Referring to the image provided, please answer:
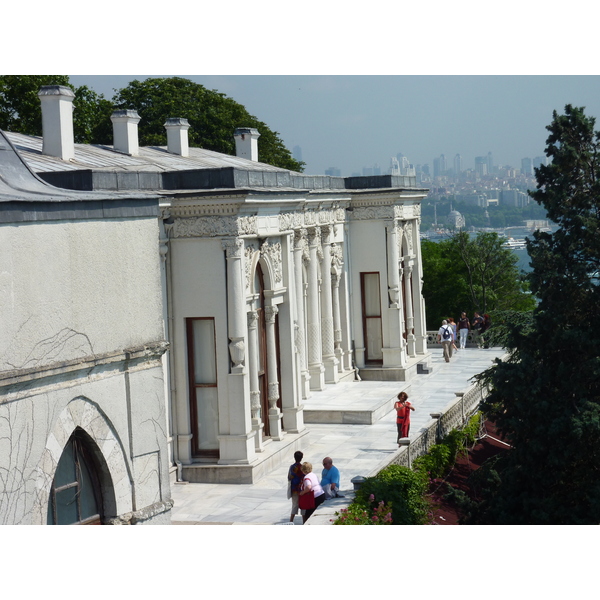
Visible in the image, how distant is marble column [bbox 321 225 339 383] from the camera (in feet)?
107

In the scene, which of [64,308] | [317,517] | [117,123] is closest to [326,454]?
[317,517]

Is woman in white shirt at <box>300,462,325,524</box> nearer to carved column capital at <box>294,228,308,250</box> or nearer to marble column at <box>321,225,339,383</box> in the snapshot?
carved column capital at <box>294,228,308,250</box>

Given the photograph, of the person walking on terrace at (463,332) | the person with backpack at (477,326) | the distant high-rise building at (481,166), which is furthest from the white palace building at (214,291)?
the distant high-rise building at (481,166)

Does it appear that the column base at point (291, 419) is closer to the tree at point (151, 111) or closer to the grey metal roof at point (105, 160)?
the grey metal roof at point (105, 160)

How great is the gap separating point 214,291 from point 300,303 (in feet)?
24.5

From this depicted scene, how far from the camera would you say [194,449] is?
73.8ft

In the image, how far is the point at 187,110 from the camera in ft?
175

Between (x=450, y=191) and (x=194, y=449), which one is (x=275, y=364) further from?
(x=450, y=191)

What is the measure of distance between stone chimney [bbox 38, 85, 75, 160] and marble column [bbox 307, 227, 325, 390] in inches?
385

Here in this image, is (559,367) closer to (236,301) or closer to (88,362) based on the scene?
(236,301)

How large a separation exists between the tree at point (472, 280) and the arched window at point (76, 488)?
5173 centimetres

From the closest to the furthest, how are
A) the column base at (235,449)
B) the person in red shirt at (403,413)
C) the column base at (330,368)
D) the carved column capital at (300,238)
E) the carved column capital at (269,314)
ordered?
1. the column base at (235,449)
2. the carved column capital at (269,314)
3. the person in red shirt at (403,413)
4. the carved column capital at (300,238)
5. the column base at (330,368)

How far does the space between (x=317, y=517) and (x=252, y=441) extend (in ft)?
17.7

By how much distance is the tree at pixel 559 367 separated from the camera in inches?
745
